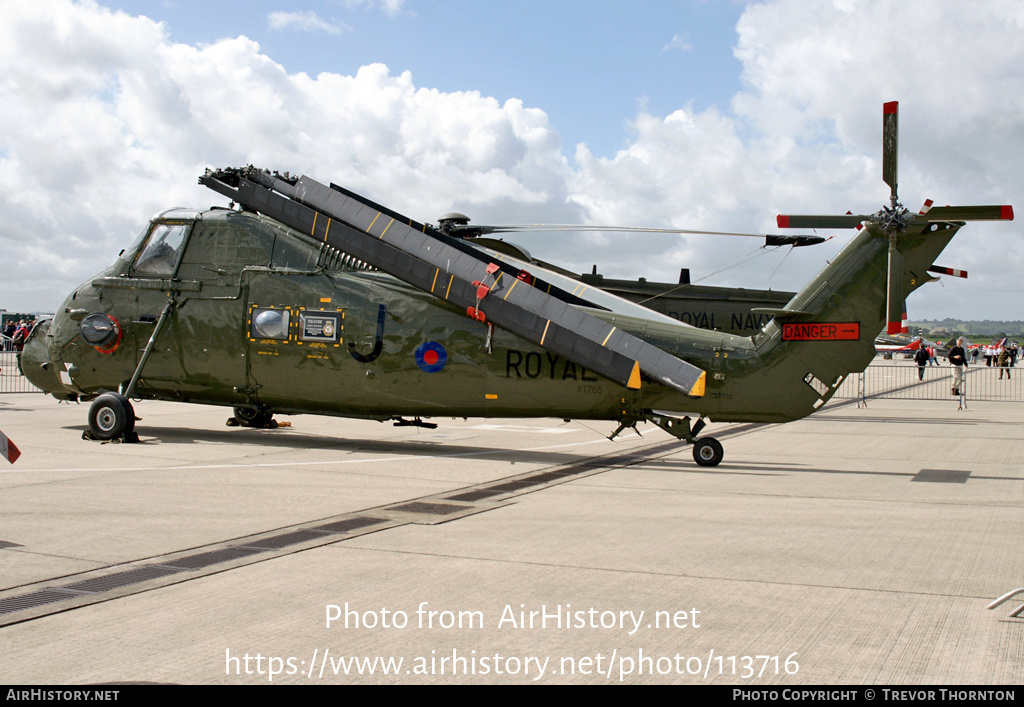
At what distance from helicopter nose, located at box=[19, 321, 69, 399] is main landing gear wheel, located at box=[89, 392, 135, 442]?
2006 mm

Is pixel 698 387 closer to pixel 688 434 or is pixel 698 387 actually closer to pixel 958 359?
pixel 688 434

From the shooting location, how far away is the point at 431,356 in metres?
13.0

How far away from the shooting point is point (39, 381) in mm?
15203

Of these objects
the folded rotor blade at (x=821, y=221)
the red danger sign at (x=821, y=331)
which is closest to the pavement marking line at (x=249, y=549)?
the red danger sign at (x=821, y=331)

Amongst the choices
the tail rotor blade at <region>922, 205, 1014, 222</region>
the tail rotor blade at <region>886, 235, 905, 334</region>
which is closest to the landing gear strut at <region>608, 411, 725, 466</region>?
the tail rotor blade at <region>886, 235, 905, 334</region>

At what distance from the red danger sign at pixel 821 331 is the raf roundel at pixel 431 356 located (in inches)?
202

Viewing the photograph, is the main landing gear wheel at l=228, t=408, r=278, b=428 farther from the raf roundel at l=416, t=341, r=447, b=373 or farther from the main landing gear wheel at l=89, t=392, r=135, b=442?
the raf roundel at l=416, t=341, r=447, b=373

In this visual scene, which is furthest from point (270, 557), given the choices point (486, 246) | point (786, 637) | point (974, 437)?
point (974, 437)

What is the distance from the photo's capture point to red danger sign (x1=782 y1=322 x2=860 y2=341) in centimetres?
1203

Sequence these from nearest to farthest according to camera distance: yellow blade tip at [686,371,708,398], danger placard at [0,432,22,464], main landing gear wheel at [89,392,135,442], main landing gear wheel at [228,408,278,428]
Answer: danger placard at [0,432,22,464], yellow blade tip at [686,371,708,398], main landing gear wheel at [89,392,135,442], main landing gear wheel at [228,408,278,428]

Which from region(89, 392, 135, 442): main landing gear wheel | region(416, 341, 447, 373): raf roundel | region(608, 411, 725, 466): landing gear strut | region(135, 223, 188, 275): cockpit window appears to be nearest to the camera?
region(608, 411, 725, 466): landing gear strut
